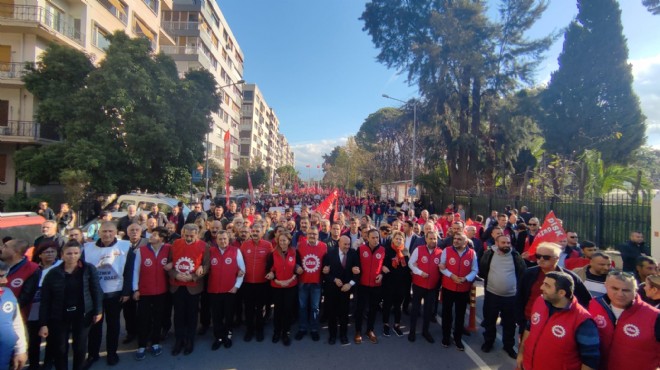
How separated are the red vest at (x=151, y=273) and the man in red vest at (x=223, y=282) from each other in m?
0.64

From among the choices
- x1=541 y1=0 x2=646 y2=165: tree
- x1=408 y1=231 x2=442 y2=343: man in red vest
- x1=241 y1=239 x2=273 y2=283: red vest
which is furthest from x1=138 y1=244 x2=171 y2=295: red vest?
x1=541 y1=0 x2=646 y2=165: tree

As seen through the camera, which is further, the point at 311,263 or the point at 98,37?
the point at 98,37

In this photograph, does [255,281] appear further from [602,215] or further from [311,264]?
[602,215]

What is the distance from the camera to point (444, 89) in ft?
82.9

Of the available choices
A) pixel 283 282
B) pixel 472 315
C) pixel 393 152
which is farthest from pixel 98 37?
pixel 393 152

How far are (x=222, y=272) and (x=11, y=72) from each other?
21609mm

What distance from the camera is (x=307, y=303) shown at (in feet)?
19.0

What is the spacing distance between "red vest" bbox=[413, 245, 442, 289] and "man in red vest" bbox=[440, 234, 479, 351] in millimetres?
165

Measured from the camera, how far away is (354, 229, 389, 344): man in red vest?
18.5ft

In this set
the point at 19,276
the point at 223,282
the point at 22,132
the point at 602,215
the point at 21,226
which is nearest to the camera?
the point at 19,276

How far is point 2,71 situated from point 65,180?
9326 mm

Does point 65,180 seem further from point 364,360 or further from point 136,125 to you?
point 364,360

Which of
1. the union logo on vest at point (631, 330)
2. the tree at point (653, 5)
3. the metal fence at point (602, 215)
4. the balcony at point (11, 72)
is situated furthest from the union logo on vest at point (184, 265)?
the balcony at point (11, 72)

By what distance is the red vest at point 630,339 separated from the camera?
9.01ft
